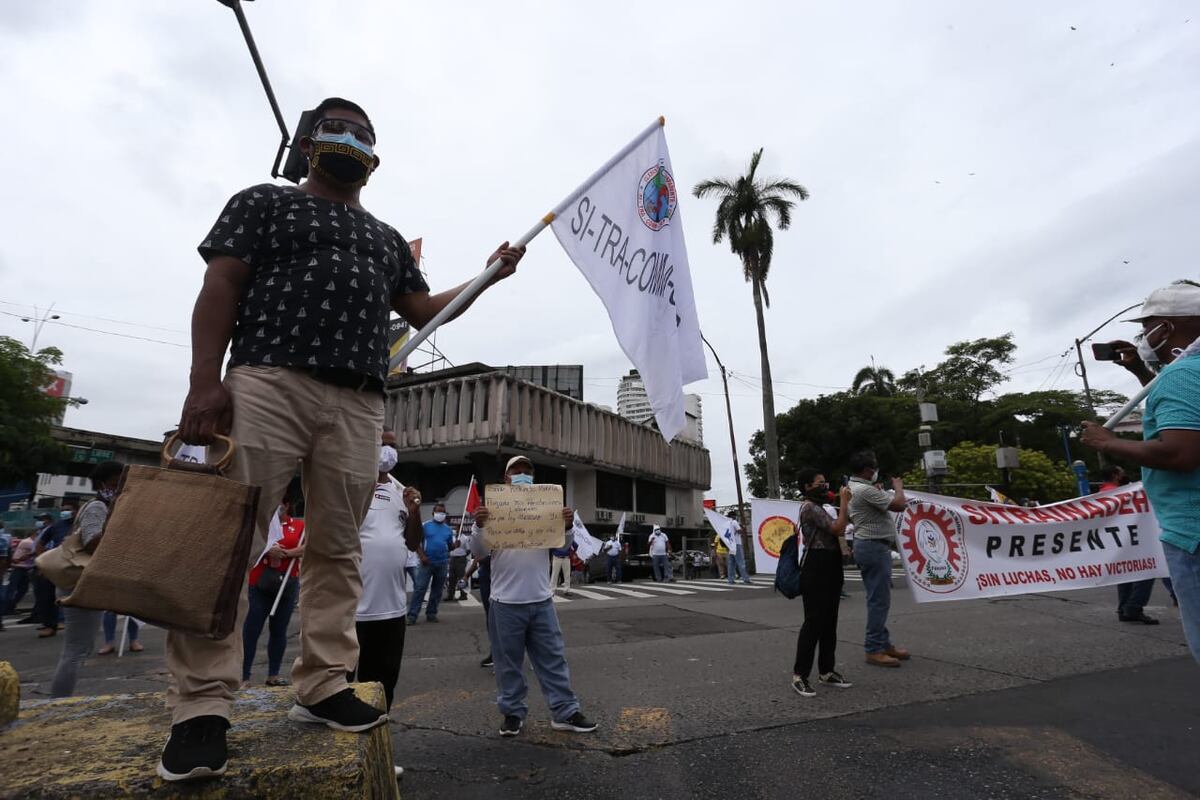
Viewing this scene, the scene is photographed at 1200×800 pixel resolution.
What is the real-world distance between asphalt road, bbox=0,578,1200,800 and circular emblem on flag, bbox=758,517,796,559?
498 cm

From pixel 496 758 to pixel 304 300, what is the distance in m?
2.72

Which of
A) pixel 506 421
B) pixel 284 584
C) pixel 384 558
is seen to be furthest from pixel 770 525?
pixel 506 421

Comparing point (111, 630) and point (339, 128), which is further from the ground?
point (339, 128)

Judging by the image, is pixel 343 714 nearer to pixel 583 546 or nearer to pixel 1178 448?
pixel 1178 448

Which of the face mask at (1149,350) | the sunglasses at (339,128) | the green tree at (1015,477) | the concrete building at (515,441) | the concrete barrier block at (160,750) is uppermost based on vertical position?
the concrete building at (515,441)

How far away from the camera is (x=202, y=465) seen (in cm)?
185

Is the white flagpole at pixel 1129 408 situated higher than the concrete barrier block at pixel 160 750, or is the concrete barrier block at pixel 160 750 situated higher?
the white flagpole at pixel 1129 408

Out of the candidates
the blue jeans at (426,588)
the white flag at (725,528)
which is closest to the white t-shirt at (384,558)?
the blue jeans at (426,588)

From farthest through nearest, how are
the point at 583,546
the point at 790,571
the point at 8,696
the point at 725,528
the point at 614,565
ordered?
the point at 614,565 < the point at 725,528 < the point at 583,546 < the point at 790,571 < the point at 8,696

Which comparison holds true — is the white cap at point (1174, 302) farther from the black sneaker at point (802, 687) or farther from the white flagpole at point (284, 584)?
the white flagpole at point (284, 584)

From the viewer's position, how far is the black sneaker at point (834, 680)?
5184 mm

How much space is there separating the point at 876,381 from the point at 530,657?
2206 inches

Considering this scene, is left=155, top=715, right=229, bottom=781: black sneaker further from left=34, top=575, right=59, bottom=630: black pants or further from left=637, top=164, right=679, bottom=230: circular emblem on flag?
left=34, top=575, right=59, bottom=630: black pants

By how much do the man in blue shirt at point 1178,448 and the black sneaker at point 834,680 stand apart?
3072 mm
